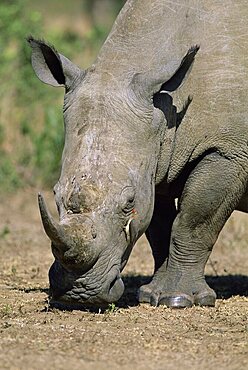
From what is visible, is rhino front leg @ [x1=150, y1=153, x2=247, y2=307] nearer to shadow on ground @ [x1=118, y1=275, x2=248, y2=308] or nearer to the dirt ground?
the dirt ground

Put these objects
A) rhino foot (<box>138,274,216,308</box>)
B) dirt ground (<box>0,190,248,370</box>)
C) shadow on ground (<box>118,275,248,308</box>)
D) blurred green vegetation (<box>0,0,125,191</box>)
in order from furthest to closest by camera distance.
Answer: blurred green vegetation (<box>0,0,125,191</box>) → shadow on ground (<box>118,275,248,308</box>) → rhino foot (<box>138,274,216,308</box>) → dirt ground (<box>0,190,248,370</box>)

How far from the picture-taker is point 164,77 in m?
8.20

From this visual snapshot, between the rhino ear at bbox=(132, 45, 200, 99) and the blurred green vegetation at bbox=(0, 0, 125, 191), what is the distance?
6.51m

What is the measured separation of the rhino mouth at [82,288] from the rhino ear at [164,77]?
1283 mm

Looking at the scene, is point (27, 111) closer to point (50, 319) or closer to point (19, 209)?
point (19, 209)

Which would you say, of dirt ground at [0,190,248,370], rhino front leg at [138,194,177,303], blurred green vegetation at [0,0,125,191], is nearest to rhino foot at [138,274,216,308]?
dirt ground at [0,190,248,370]

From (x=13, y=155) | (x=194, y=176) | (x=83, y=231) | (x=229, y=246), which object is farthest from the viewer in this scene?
(x=13, y=155)

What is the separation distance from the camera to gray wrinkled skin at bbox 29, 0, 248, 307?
25.2 ft

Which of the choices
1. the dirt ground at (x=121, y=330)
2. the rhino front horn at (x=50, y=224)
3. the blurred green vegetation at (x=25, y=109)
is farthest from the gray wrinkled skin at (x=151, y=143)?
the blurred green vegetation at (x=25, y=109)

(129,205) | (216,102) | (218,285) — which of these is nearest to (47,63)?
(216,102)

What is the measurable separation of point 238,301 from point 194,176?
3.65ft

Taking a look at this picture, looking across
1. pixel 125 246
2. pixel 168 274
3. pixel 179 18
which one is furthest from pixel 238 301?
pixel 179 18

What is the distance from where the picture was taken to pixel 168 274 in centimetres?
890

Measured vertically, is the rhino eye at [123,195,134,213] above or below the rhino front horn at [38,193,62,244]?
above
